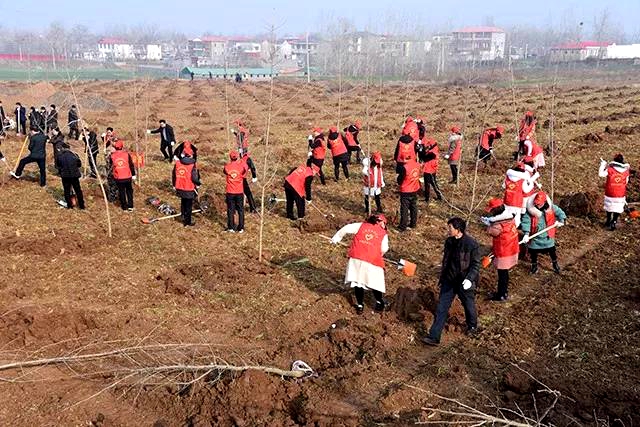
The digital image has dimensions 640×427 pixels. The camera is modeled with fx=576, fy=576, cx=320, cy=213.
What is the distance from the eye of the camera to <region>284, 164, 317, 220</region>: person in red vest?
37.2 ft

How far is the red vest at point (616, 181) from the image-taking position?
10.5 metres

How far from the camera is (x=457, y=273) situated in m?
6.66

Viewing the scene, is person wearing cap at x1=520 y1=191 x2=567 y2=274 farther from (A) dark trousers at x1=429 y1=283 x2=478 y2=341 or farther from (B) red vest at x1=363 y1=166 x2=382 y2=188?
(B) red vest at x1=363 y1=166 x2=382 y2=188

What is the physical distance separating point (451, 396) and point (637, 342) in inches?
104

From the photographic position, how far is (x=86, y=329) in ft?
23.6

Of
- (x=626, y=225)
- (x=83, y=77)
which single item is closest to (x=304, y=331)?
(x=626, y=225)

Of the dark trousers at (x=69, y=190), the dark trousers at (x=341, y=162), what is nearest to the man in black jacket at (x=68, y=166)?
the dark trousers at (x=69, y=190)

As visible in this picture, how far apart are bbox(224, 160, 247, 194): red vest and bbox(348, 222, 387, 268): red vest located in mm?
3784

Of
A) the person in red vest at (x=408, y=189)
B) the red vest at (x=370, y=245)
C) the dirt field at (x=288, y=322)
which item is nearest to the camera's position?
the dirt field at (x=288, y=322)

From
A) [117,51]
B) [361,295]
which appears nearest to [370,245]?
[361,295]

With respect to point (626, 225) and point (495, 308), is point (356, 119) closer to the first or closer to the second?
point (626, 225)

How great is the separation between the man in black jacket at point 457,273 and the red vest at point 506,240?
3.81ft

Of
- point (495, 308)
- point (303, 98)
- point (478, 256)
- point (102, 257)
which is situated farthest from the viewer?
point (303, 98)

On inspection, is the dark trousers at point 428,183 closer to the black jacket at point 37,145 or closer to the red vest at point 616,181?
the red vest at point 616,181
